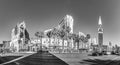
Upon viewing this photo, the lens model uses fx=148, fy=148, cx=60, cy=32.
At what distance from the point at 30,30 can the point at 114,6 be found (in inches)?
44.0

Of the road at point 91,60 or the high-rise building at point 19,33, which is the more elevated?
the high-rise building at point 19,33

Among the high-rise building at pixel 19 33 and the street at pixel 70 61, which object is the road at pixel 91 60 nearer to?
the street at pixel 70 61

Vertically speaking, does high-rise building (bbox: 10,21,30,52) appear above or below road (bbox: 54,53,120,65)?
above

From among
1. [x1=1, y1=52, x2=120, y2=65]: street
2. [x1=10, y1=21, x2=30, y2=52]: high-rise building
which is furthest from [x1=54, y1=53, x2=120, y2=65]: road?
[x1=10, y1=21, x2=30, y2=52]: high-rise building

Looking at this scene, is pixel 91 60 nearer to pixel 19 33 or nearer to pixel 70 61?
pixel 70 61

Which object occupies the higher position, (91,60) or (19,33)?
(19,33)

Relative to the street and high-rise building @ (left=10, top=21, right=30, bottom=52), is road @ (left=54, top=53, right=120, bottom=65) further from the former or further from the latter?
high-rise building @ (left=10, top=21, right=30, bottom=52)

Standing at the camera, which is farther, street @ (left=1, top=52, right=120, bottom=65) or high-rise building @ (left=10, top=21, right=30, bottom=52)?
high-rise building @ (left=10, top=21, right=30, bottom=52)

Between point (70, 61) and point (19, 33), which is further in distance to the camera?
point (19, 33)

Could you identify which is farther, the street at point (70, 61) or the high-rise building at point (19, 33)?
the high-rise building at point (19, 33)

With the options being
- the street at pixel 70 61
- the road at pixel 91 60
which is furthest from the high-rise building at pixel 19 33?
the road at pixel 91 60

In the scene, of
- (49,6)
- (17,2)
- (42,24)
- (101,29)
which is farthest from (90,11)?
(17,2)

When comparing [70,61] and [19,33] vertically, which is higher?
[19,33]

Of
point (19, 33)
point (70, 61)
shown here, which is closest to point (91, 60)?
point (70, 61)
